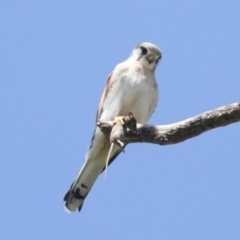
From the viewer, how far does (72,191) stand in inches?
242

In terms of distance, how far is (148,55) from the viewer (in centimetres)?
641

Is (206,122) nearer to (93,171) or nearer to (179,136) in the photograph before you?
(179,136)

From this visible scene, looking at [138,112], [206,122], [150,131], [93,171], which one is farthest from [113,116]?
[206,122]

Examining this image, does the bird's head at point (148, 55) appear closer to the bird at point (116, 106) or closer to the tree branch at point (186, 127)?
the bird at point (116, 106)

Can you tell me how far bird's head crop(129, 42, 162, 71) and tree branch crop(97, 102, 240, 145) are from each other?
144 centimetres

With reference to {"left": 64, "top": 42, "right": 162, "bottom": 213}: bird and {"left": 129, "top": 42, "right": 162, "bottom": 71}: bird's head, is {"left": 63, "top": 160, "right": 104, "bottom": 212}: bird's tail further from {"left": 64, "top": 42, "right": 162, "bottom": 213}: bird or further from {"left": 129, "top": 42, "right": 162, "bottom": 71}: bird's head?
{"left": 129, "top": 42, "right": 162, "bottom": 71}: bird's head

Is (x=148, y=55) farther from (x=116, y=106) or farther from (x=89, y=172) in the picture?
(x=89, y=172)

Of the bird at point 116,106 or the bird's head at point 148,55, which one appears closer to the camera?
the bird at point 116,106

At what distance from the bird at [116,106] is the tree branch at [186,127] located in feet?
3.11

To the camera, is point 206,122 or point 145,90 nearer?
point 206,122

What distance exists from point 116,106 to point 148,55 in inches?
30.0

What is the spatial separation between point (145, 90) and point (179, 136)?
151 cm

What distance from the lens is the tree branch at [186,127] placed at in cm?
A: 429

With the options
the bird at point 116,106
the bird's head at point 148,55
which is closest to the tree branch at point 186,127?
the bird at point 116,106
